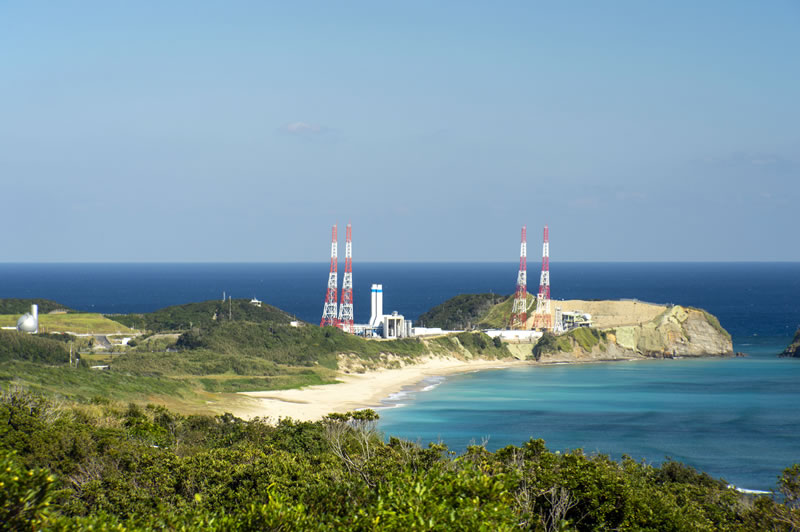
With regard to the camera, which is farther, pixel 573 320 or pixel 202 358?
pixel 573 320

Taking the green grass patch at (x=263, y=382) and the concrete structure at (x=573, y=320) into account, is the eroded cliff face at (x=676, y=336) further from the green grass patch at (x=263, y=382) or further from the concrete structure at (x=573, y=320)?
the green grass patch at (x=263, y=382)

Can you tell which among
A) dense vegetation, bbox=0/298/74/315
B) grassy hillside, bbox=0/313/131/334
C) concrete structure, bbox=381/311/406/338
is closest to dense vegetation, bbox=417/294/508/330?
concrete structure, bbox=381/311/406/338

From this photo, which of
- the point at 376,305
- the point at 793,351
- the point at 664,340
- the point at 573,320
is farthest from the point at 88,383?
the point at 793,351

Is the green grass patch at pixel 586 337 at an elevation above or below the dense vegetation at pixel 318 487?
below

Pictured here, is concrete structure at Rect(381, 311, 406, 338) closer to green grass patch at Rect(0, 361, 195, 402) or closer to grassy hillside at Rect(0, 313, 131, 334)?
grassy hillside at Rect(0, 313, 131, 334)

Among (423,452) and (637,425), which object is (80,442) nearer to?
(423,452)

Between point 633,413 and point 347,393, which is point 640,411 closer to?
point 633,413

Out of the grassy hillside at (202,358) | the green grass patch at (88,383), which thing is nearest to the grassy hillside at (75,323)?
the grassy hillside at (202,358)
